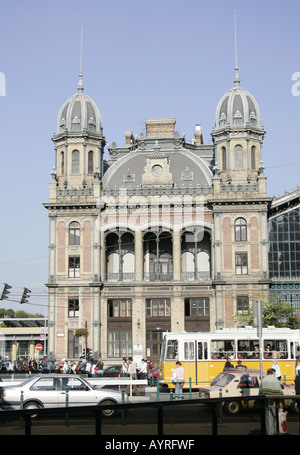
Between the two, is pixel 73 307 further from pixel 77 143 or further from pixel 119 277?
pixel 77 143

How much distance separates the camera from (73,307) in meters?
61.6

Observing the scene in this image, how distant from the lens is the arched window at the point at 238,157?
2502 inches

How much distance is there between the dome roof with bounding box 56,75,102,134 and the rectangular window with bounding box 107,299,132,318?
17214mm

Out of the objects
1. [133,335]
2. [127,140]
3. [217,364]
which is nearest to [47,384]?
[217,364]

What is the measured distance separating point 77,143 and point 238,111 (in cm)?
1606

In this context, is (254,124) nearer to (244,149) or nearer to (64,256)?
(244,149)

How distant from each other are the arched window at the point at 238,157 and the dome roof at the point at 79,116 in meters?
13.8

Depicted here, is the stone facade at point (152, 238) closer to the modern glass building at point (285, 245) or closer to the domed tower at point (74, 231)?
the domed tower at point (74, 231)

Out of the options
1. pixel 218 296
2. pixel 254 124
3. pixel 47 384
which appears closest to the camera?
pixel 47 384

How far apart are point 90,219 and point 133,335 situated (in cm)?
1164

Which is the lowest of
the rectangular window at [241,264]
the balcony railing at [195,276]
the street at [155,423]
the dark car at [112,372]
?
the dark car at [112,372]

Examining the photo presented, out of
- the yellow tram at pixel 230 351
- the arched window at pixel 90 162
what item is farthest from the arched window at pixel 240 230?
the yellow tram at pixel 230 351

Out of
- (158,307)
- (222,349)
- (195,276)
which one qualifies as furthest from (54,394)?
(195,276)

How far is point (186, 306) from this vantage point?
61219mm
